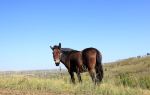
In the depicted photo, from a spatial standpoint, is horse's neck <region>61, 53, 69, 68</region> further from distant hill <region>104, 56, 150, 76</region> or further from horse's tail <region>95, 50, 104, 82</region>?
distant hill <region>104, 56, 150, 76</region>

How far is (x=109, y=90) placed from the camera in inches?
647

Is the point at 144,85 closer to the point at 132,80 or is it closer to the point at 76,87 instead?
the point at 132,80

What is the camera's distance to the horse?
1978 centimetres

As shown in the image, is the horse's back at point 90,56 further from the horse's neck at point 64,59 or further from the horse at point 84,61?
the horse's neck at point 64,59

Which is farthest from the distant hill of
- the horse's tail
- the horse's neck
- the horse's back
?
the horse's back

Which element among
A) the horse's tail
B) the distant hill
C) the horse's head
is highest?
the distant hill

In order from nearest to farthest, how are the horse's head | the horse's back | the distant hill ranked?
1. the horse's back
2. the horse's head
3. the distant hill

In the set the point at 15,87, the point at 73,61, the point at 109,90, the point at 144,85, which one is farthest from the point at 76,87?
the point at 144,85

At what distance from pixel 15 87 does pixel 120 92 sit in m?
4.14

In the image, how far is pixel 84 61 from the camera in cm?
1998

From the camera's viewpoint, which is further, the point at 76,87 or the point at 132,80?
the point at 132,80

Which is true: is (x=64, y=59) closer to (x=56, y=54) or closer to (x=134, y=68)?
(x=56, y=54)


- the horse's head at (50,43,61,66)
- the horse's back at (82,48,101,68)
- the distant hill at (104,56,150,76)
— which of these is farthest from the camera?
the distant hill at (104,56,150,76)

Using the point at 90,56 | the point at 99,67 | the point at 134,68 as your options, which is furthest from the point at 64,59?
the point at 134,68
